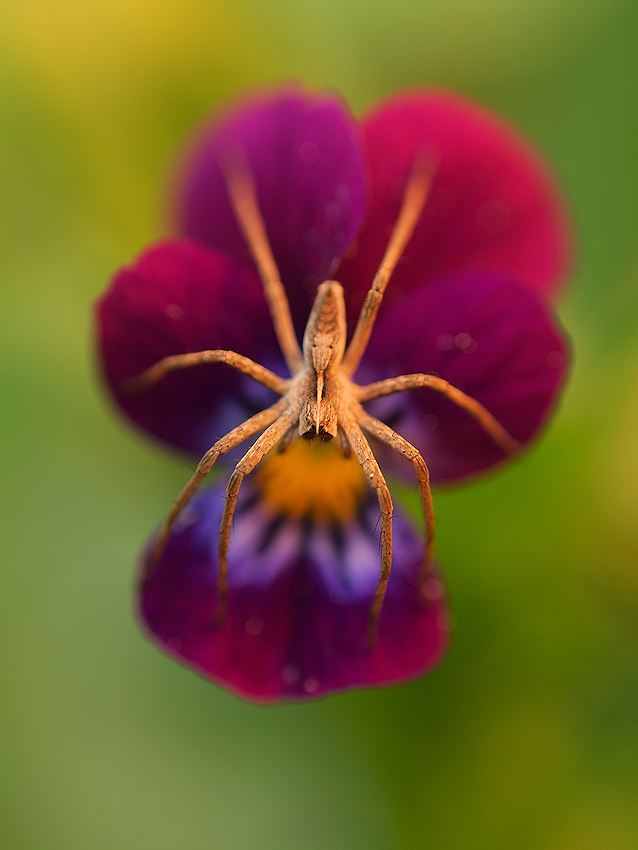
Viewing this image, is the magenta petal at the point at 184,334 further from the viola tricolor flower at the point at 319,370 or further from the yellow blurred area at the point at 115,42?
the yellow blurred area at the point at 115,42

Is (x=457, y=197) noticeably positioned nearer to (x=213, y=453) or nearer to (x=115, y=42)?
(x=213, y=453)

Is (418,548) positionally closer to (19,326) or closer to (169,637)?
(169,637)

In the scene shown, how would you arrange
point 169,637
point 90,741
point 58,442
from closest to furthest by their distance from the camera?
point 169,637 → point 90,741 → point 58,442

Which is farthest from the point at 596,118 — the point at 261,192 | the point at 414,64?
the point at 261,192

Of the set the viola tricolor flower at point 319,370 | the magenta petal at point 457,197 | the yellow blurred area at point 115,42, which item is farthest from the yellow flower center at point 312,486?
the yellow blurred area at point 115,42

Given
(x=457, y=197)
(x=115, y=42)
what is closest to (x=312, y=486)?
(x=457, y=197)

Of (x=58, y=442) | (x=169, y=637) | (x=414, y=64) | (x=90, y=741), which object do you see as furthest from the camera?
(x=414, y=64)

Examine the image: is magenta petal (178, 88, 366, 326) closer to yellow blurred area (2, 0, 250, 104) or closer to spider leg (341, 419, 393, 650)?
spider leg (341, 419, 393, 650)
